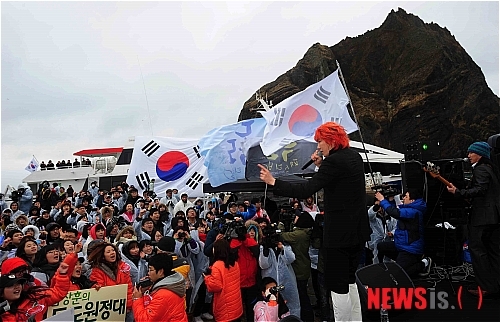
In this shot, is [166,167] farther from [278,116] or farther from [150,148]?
[278,116]

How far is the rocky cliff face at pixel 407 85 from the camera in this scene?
35.3 metres

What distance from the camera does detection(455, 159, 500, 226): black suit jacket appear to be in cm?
480

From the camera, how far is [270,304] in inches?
174

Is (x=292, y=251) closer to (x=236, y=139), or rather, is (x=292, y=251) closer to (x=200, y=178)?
(x=236, y=139)

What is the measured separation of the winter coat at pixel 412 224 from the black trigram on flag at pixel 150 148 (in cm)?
808

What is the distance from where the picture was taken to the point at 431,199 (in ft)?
18.1

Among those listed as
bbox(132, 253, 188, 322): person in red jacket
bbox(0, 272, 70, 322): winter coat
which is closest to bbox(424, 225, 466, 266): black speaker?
bbox(132, 253, 188, 322): person in red jacket

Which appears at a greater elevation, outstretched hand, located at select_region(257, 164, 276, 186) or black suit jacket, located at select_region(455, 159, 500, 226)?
outstretched hand, located at select_region(257, 164, 276, 186)

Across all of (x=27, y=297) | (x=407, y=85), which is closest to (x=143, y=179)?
(x=27, y=297)

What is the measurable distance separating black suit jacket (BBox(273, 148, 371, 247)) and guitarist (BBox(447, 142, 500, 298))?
2282 mm

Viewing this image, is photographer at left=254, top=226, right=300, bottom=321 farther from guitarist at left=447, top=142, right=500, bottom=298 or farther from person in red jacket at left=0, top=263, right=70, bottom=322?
person in red jacket at left=0, top=263, right=70, bottom=322

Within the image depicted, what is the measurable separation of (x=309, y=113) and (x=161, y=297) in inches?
224

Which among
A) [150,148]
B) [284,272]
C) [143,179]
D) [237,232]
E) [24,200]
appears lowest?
[284,272]

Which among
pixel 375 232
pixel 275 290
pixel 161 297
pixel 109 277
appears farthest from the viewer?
pixel 375 232
